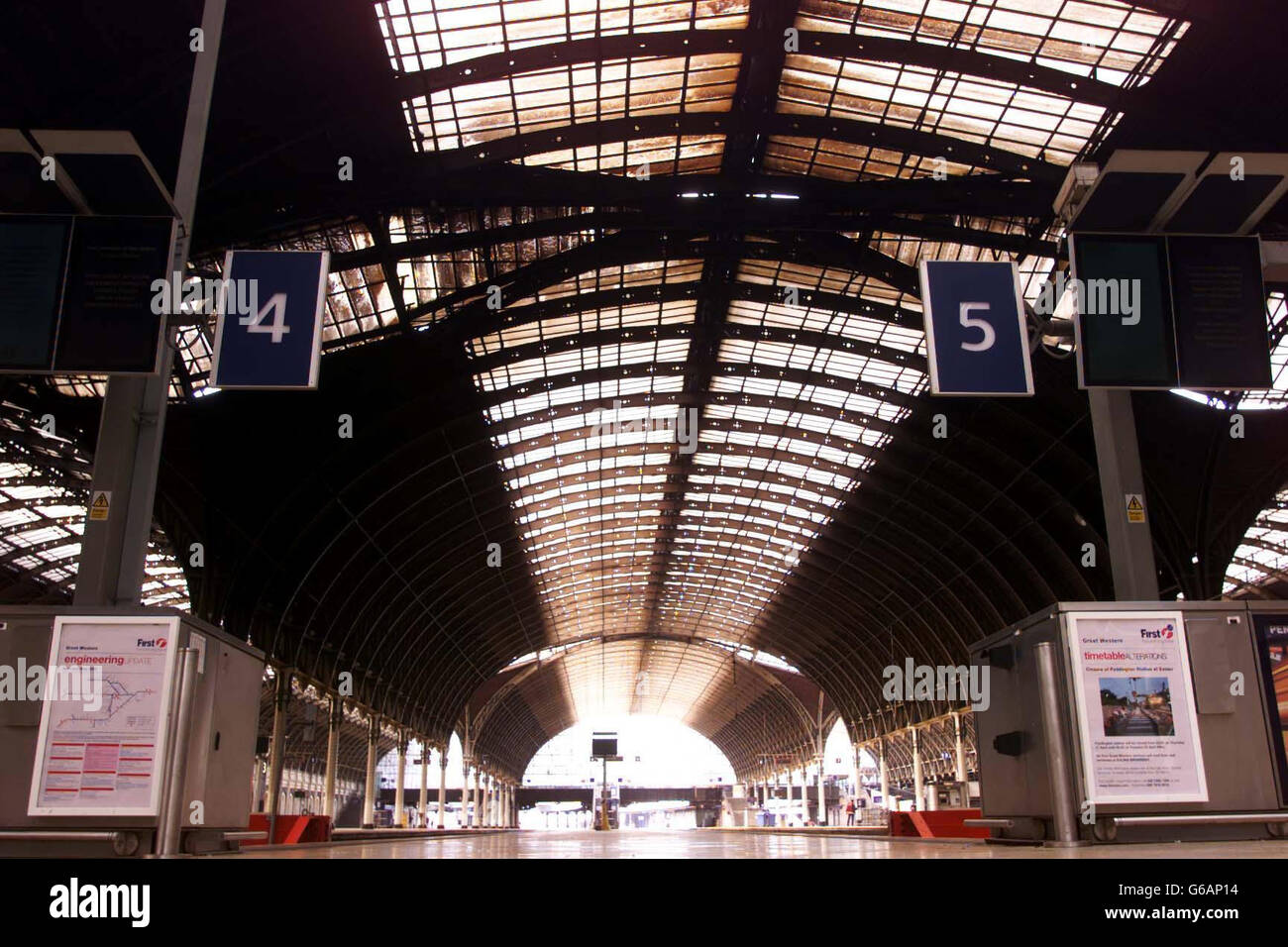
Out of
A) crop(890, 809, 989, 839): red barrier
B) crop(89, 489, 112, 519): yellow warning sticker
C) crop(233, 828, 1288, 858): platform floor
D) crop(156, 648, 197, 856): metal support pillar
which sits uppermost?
crop(89, 489, 112, 519): yellow warning sticker

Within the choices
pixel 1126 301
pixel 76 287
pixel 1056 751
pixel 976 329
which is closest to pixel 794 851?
pixel 1056 751

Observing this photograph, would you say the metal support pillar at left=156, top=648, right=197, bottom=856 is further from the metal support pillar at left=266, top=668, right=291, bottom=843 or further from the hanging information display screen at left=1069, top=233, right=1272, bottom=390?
the metal support pillar at left=266, top=668, right=291, bottom=843

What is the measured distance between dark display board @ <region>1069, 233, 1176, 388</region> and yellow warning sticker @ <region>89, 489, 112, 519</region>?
31.0ft

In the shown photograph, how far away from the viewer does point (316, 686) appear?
42.5 metres

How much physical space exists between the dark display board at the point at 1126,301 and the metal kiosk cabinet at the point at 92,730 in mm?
9053

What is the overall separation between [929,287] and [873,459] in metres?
34.3

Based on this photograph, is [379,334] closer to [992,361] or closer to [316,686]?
[316,686]

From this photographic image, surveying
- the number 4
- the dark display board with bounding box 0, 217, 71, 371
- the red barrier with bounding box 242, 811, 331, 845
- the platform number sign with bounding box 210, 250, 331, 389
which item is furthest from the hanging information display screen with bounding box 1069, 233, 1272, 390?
the red barrier with bounding box 242, 811, 331, 845

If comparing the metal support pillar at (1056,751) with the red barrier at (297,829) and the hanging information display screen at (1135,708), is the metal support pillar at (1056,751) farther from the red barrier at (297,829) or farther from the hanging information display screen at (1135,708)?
the red barrier at (297,829)

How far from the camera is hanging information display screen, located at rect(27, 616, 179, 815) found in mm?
7164

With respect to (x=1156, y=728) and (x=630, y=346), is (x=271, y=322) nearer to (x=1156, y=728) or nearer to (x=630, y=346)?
(x=1156, y=728)

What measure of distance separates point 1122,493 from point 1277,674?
7.87 feet

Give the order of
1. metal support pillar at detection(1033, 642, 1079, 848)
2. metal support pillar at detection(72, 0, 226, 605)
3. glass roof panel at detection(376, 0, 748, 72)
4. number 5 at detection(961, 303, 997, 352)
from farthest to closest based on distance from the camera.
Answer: glass roof panel at detection(376, 0, 748, 72), number 5 at detection(961, 303, 997, 352), metal support pillar at detection(72, 0, 226, 605), metal support pillar at detection(1033, 642, 1079, 848)
